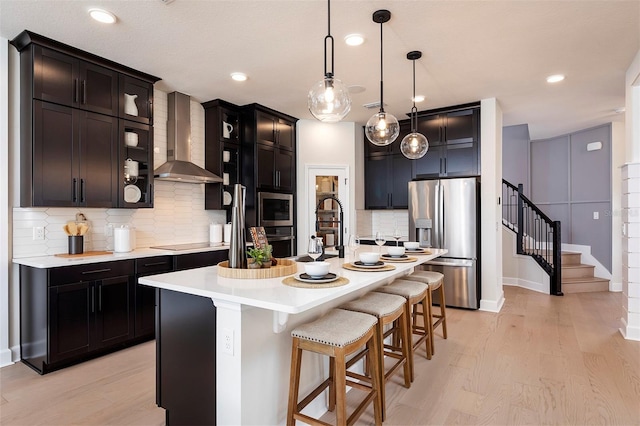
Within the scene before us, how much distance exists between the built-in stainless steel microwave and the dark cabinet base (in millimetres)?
2863

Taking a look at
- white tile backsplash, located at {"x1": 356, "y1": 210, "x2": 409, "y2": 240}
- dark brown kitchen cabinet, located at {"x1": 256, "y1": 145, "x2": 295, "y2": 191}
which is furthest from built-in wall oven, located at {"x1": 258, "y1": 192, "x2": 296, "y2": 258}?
white tile backsplash, located at {"x1": 356, "y1": 210, "x2": 409, "y2": 240}

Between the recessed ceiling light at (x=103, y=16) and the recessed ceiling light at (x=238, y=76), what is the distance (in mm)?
1254

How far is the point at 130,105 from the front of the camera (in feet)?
12.1

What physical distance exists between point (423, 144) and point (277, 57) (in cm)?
167

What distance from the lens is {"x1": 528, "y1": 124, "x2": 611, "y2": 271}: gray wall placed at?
6273 millimetres

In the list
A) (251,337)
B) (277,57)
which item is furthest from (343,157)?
(251,337)

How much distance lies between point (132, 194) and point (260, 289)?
2686 mm

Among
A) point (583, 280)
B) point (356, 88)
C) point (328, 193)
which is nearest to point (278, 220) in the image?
point (328, 193)

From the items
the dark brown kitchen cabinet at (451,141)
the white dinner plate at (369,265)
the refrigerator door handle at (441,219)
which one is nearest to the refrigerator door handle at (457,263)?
the refrigerator door handle at (441,219)

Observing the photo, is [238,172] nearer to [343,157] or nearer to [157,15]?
[343,157]

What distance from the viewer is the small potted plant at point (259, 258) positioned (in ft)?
6.89

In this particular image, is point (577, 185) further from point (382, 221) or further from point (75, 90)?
point (75, 90)

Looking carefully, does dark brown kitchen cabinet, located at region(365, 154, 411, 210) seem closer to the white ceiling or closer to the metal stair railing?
the white ceiling

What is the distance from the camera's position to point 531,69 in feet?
11.9
